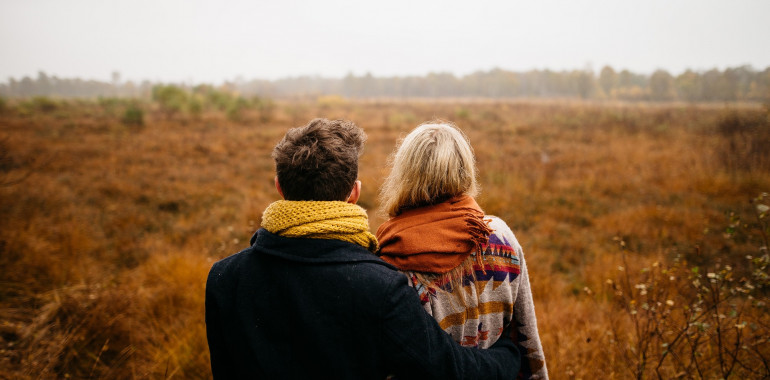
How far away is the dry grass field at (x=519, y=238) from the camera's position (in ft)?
8.41

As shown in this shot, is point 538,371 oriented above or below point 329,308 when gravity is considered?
below

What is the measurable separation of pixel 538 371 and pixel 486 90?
95482 millimetres

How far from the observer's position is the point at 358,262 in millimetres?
1079

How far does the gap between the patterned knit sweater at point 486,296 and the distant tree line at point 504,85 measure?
169 feet

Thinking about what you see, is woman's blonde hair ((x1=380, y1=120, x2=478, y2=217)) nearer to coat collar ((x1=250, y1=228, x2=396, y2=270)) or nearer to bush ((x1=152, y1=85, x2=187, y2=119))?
coat collar ((x1=250, y1=228, x2=396, y2=270))

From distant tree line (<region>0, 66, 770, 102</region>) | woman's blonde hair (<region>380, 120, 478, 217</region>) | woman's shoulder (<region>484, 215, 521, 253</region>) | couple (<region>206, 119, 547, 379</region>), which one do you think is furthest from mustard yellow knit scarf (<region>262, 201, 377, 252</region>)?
distant tree line (<region>0, 66, 770, 102</region>)

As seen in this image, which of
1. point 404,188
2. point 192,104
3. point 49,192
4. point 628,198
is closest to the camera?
point 404,188

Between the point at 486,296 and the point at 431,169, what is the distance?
0.59 metres

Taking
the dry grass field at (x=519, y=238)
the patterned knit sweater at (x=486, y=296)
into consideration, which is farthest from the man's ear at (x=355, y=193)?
the dry grass field at (x=519, y=238)

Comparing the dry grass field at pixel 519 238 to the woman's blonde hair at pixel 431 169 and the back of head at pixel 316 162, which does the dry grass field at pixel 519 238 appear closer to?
the woman's blonde hair at pixel 431 169

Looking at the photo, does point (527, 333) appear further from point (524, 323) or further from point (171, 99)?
point (171, 99)

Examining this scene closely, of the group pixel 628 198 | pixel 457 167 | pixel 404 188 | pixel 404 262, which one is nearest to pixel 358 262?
pixel 404 262

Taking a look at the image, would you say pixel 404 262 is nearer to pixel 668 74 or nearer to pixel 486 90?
pixel 668 74

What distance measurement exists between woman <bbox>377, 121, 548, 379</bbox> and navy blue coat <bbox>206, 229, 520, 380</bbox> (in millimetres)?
239
